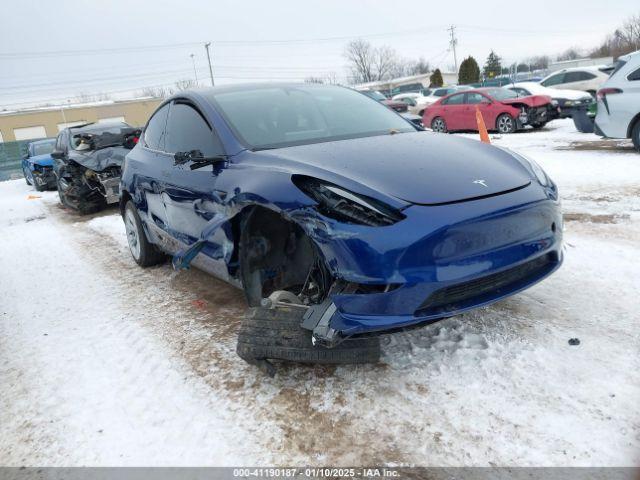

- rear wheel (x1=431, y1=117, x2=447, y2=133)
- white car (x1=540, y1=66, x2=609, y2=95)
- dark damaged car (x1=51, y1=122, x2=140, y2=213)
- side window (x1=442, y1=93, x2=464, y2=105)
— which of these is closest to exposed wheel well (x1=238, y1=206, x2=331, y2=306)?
dark damaged car (x1=51, y1=122, x2=140, y2=213)

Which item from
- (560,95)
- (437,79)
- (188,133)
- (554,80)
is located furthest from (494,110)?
(437,79)

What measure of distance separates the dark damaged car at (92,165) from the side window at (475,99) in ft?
33.6

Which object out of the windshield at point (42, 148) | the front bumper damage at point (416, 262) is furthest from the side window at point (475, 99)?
the front bumper damage at point (416, 262)

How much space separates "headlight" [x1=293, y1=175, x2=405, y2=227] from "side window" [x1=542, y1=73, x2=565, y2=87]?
18.3 meters

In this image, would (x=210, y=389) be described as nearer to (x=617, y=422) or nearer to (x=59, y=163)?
(x=617, y=422)

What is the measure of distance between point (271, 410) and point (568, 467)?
137 cm

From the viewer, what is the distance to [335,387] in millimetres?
2721

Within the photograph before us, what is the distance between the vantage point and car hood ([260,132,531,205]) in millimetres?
2512

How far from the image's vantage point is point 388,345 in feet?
10.1

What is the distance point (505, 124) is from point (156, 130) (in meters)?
12.3

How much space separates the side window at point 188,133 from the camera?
3516 mm

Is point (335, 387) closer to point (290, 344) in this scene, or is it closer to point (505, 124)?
point (290, 344)

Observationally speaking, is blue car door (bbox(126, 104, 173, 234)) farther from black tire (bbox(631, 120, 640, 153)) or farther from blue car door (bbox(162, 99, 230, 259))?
black tire (bbox(631, 120, 640, 153))

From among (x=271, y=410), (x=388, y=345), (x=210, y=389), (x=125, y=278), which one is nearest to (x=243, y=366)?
(x=210, y=389)
